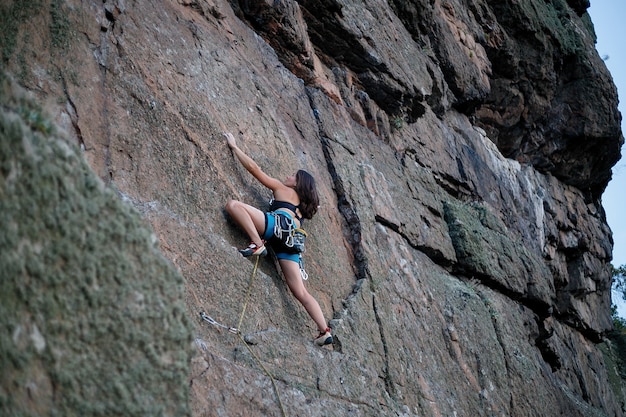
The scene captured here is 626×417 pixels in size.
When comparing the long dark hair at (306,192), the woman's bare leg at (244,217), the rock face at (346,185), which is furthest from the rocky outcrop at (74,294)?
the long dark hair at (306,192)

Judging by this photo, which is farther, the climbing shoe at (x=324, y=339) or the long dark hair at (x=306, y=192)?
the long dark hair at (x=306, y=192)

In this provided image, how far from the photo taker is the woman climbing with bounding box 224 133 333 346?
6.31 meters

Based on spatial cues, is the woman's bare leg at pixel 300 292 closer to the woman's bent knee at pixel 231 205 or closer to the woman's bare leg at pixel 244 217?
the woman's bare leg at pixel 244 217

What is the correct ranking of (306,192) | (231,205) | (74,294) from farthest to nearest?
(306,192), (231,205), (74,294)

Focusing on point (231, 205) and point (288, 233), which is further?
point (288, 233)

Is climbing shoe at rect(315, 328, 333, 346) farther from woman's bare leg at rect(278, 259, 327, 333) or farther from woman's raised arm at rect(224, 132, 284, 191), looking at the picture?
woman's raised arm at rect(224, 132, 284, 191)

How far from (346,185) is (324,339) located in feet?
9.88

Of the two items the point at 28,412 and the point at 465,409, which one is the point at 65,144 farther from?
the point at 465,409

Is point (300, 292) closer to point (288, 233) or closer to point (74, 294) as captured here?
point (288, 233)

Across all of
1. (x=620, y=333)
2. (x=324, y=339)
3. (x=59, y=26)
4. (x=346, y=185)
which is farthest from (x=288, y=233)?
(x=620, y=333)

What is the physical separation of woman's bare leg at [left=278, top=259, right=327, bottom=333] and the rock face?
12cm

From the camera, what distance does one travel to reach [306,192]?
23.8 feet

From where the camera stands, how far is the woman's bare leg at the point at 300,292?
258 inches

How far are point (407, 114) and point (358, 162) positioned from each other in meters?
2.77
